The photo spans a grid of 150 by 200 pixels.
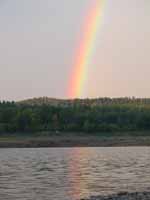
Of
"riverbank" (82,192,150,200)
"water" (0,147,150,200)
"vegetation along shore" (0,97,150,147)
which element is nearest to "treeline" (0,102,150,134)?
"vegetation along shore" (0,97,150,147)

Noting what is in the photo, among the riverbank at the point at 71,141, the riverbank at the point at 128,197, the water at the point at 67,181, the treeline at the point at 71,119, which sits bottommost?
the riverbank at the point at 71,141

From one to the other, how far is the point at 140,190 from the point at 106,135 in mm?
106273

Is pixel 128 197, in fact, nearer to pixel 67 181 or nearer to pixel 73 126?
pixel 67 181

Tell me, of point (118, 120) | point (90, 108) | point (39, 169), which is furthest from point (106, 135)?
point (39, 169)

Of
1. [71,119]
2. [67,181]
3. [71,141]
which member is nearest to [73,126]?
[71,119]

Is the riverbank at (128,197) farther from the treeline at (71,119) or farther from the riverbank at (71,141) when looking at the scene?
the treeline at (71,119)

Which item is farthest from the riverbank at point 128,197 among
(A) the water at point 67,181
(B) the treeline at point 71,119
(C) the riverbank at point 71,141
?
(B) the treeline at point 71,119

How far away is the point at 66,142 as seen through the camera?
135750 mm

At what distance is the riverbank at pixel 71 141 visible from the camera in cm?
13169

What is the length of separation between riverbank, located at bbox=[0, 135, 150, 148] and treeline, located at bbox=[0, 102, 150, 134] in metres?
7.33

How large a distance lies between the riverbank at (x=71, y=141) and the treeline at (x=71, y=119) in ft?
24.1

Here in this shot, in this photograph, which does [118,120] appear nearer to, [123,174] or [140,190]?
[123,174]

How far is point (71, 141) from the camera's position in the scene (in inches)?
5379

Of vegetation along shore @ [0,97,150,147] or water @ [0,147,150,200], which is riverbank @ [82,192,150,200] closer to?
water @ [0,147,150,200]
